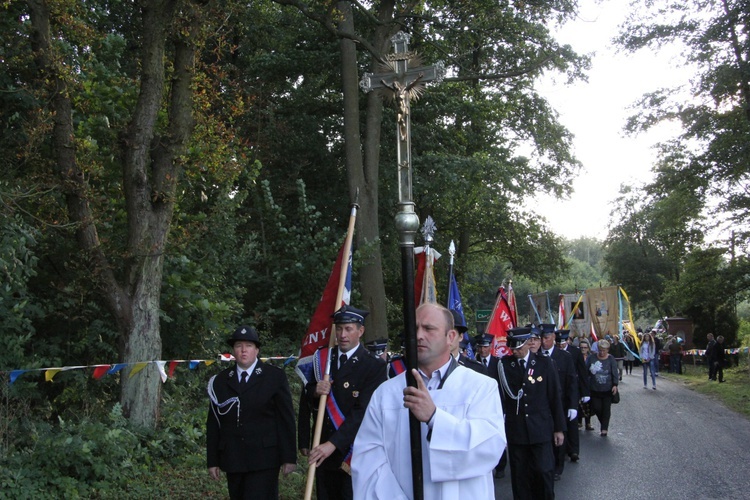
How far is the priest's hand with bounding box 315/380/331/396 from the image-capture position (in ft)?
22.8

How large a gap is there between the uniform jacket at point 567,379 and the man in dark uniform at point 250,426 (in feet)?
16.9

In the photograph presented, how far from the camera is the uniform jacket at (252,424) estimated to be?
6.57 m

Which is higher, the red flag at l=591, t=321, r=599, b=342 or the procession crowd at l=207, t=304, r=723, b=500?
the red flag at l=591, t=321, r=599, b=342

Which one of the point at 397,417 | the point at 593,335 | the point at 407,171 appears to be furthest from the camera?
the point at 593,335

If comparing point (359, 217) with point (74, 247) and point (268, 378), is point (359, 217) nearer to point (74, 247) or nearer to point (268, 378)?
point (74, 247)

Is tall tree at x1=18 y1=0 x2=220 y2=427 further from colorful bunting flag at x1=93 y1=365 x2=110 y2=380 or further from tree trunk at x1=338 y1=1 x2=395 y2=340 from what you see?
tree trunk at x1=338 y1=1 x2=395 y2=340

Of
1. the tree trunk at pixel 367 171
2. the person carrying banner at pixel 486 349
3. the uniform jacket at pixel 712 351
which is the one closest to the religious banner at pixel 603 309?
the uniform jacket at pixel 712 351

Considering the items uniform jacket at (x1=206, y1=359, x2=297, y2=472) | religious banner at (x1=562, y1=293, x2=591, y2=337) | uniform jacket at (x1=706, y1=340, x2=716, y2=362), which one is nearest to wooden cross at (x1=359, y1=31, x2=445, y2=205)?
uniform jacket at (x1=206, y1=359, x2=297, y2=472)

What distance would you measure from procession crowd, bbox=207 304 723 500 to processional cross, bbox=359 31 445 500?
0.05 metres

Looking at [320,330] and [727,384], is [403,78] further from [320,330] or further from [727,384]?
[727,384]

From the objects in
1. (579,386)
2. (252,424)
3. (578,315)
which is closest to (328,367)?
(252,424)

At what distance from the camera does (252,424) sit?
664cm

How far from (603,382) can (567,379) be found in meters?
4.52

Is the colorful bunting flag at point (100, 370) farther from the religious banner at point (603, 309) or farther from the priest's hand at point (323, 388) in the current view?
the religious banner at point (603, 309)
